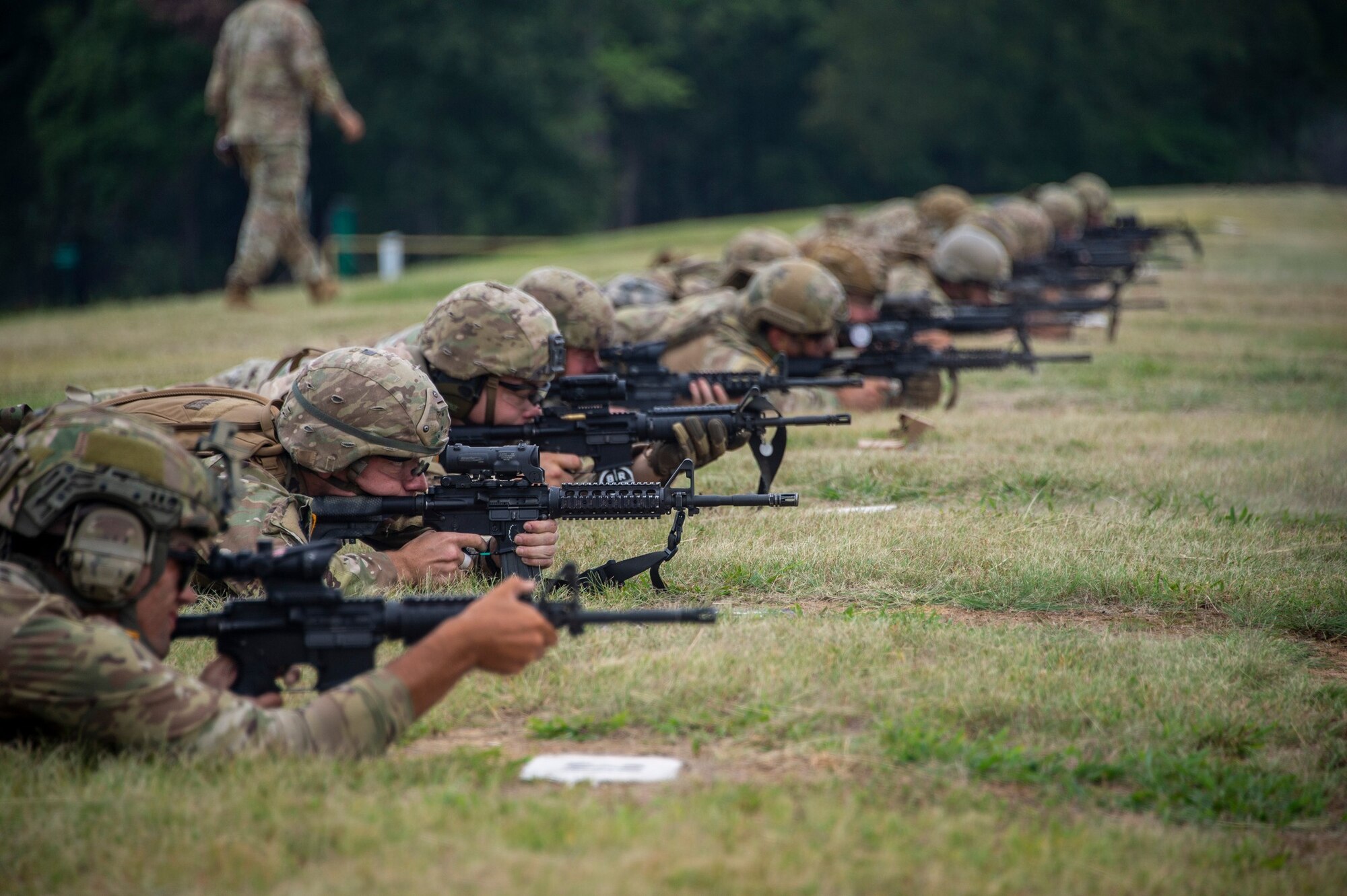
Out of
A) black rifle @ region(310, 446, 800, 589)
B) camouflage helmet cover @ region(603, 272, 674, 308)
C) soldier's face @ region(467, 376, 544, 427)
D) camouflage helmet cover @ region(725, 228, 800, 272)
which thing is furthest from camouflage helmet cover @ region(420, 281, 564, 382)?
camouflage helmet cover @ region(725, 228, 800, 272)

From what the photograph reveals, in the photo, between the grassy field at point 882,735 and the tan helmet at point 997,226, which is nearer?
the grassy field at point 882,735

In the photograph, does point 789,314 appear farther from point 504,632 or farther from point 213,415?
point 504,632

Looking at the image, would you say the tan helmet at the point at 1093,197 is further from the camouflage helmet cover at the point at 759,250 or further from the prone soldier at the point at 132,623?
the prone soldier at the point at 132,623

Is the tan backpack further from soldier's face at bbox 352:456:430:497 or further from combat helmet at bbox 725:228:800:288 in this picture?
combat helmet at bbox 725:228:800:288

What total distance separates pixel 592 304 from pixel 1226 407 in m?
6.00

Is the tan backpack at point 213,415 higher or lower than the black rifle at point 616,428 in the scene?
higher

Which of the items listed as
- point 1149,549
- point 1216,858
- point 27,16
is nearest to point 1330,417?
point 1149,549

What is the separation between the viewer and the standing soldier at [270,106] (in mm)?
15766

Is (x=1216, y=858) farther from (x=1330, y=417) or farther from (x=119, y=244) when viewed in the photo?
(x=119, y=244)

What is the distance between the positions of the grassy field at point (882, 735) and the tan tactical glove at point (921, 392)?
2861 millimetres

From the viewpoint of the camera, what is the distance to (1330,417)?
11.1 metres

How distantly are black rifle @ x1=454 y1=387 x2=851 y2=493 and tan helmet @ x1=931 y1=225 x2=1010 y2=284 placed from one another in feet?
27.0

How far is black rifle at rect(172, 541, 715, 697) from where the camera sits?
13.3ft

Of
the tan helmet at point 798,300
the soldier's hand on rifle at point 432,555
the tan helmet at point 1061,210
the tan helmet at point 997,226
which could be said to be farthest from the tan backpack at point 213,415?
the tan helmet at point 1061,210
